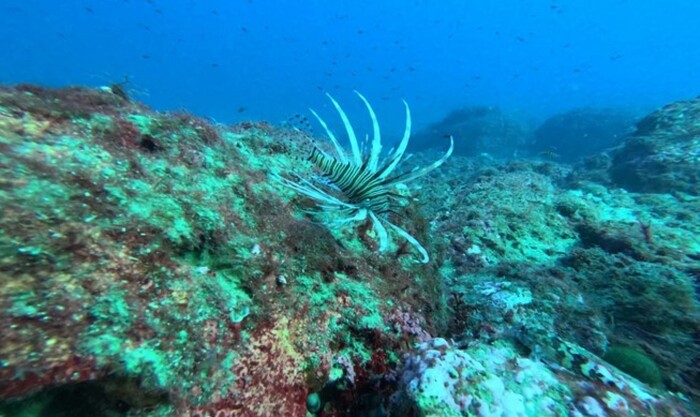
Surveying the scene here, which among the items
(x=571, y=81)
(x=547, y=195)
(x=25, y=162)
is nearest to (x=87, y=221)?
(x=25, y=162)

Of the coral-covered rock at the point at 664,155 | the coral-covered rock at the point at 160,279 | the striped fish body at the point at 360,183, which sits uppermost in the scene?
the coral-covered rock at the point at 664,155

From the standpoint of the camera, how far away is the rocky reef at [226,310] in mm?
1323

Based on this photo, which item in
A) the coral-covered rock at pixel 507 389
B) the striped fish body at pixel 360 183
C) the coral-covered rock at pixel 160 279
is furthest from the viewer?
the striped fish body at pixel 360 183

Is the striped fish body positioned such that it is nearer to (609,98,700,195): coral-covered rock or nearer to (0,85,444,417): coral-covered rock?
(0,85,444,417): coral-covered rock

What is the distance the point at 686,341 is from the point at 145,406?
4.38 meters

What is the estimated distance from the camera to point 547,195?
690cm

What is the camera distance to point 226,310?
5.76 ft

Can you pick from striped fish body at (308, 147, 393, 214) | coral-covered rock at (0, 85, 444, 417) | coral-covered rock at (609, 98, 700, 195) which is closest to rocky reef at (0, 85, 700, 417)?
coral-covered rock at (0, 85, 444, 417)

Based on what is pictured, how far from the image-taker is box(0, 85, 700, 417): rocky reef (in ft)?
4.34

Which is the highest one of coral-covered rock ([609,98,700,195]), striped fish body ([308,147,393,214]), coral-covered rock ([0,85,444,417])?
coral-covered rock ([609,98,700,195])

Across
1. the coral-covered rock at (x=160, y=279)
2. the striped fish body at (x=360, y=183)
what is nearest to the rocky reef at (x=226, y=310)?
the coral-covered rock at (x=160, y=279)

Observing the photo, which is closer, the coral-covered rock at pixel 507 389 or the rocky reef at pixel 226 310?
the rocky reef at pixel 226 310

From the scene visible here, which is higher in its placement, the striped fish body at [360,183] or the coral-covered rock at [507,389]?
the striped fish body at [360,183]

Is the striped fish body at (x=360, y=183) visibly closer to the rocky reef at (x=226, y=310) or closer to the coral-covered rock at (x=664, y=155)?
the rocky reef at (x=226, y=310)
